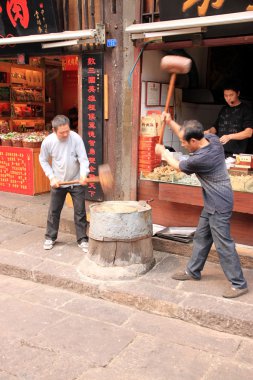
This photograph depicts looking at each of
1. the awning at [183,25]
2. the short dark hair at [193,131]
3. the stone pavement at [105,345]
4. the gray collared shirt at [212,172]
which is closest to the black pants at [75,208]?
the stone pavement at [105,345]

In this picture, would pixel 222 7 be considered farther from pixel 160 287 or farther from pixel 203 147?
pixel 160 287

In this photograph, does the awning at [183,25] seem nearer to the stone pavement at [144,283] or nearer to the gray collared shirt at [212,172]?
the gray collared shirt at [212,172]

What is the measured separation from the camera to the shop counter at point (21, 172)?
8062 millimetres

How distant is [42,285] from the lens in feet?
17.3

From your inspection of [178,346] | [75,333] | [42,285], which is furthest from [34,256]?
[178,346]

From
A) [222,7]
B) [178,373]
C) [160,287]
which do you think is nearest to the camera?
[178,373]

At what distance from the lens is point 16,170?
825 cm

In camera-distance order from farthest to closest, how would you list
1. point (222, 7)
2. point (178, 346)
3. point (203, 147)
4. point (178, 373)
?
1. point (222, 7)
2. point (203, 147)
3. point (178, 346)
4. point (178, 373)

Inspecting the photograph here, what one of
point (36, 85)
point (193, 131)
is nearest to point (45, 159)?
point (193, 131)

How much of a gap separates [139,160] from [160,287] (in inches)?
91.3

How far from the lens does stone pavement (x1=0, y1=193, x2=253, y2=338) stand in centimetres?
428

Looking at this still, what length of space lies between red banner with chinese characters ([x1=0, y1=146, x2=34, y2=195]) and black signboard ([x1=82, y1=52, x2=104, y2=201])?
1.62 m

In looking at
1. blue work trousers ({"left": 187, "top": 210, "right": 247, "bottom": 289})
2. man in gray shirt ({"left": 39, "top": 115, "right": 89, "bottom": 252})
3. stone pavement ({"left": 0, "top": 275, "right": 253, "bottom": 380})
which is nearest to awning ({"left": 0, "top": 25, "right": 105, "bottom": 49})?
man in gray shirt ({"left": 39, "top": 115, "right": 89, "bottom": 252})

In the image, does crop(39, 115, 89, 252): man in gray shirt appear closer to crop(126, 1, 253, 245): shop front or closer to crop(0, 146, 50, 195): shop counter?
crop(126, 1, 253, 245): shop front
